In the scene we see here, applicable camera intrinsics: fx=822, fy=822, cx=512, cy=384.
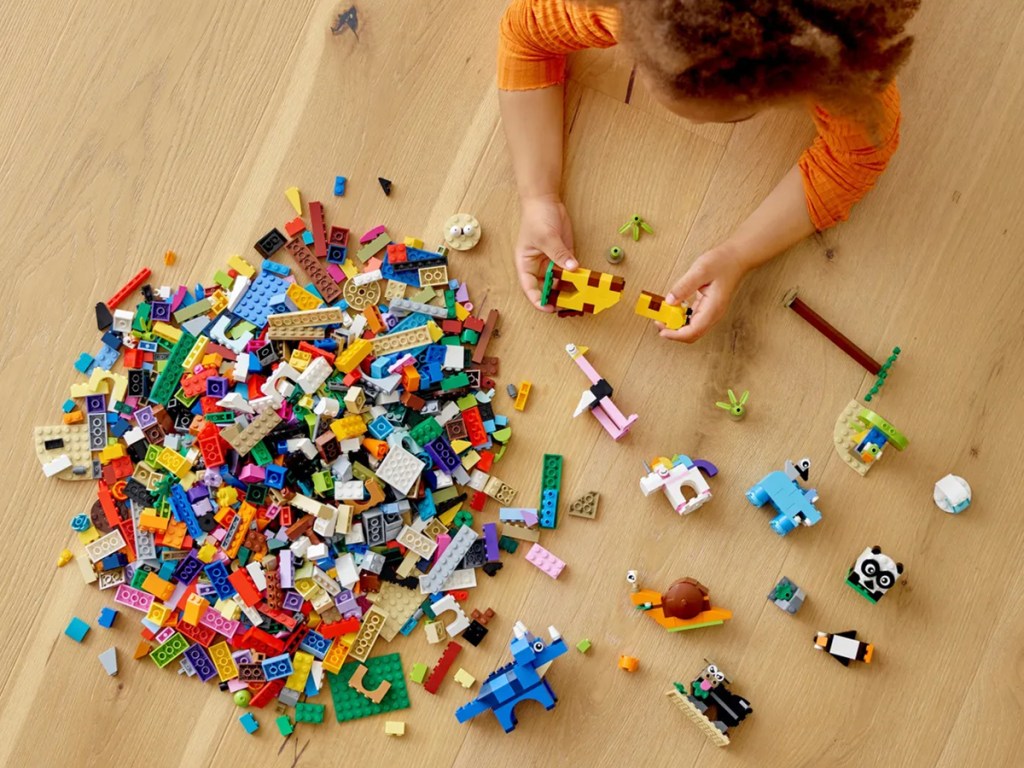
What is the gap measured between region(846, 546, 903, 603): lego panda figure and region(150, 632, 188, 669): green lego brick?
767mm

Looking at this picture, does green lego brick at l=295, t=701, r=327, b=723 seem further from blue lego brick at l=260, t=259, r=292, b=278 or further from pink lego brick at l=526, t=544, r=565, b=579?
blue lego brick at l=260, t=259, r=292, b=278

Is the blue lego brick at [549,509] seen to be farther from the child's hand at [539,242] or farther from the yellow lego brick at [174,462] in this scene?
the yellow lego brick at [174,462]

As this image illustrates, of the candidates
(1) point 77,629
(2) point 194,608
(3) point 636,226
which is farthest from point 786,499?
(1) point 77,629

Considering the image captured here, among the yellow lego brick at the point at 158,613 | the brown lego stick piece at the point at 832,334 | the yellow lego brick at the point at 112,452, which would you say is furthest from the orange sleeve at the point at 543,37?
the yellow lego brick at the point at 158,613

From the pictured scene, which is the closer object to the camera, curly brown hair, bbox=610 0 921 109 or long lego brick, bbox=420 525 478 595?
curly brown hair, bbox=610 0 921 109

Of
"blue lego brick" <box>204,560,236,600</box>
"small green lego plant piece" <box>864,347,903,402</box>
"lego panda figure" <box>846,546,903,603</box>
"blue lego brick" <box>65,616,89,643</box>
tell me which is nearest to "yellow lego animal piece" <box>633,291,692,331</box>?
"small green lego plant piece" <box>864,347,903,402</box>

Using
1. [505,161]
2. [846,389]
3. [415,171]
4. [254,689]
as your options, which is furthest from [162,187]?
[846,389]

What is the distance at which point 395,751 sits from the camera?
0.96m

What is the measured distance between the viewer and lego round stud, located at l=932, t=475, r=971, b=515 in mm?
923

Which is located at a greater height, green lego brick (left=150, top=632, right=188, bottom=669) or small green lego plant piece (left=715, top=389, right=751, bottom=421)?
small green lego plant piece (left=715, top=389, right=751, bottom=421)

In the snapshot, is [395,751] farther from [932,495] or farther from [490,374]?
[932,495]

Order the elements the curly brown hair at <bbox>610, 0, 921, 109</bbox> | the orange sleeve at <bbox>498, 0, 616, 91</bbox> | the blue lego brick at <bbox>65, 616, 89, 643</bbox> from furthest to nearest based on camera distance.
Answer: the blue lego brick at <bbox>65, 616, 89, 643</bbox>
the orange sleeve at <bbox>498, 0, 616, 91</bbox>
the curly brown hair at <bbox>610, 0, 921, 109</bbox>

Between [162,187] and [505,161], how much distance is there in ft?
1.35

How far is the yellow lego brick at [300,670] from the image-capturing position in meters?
0.94
